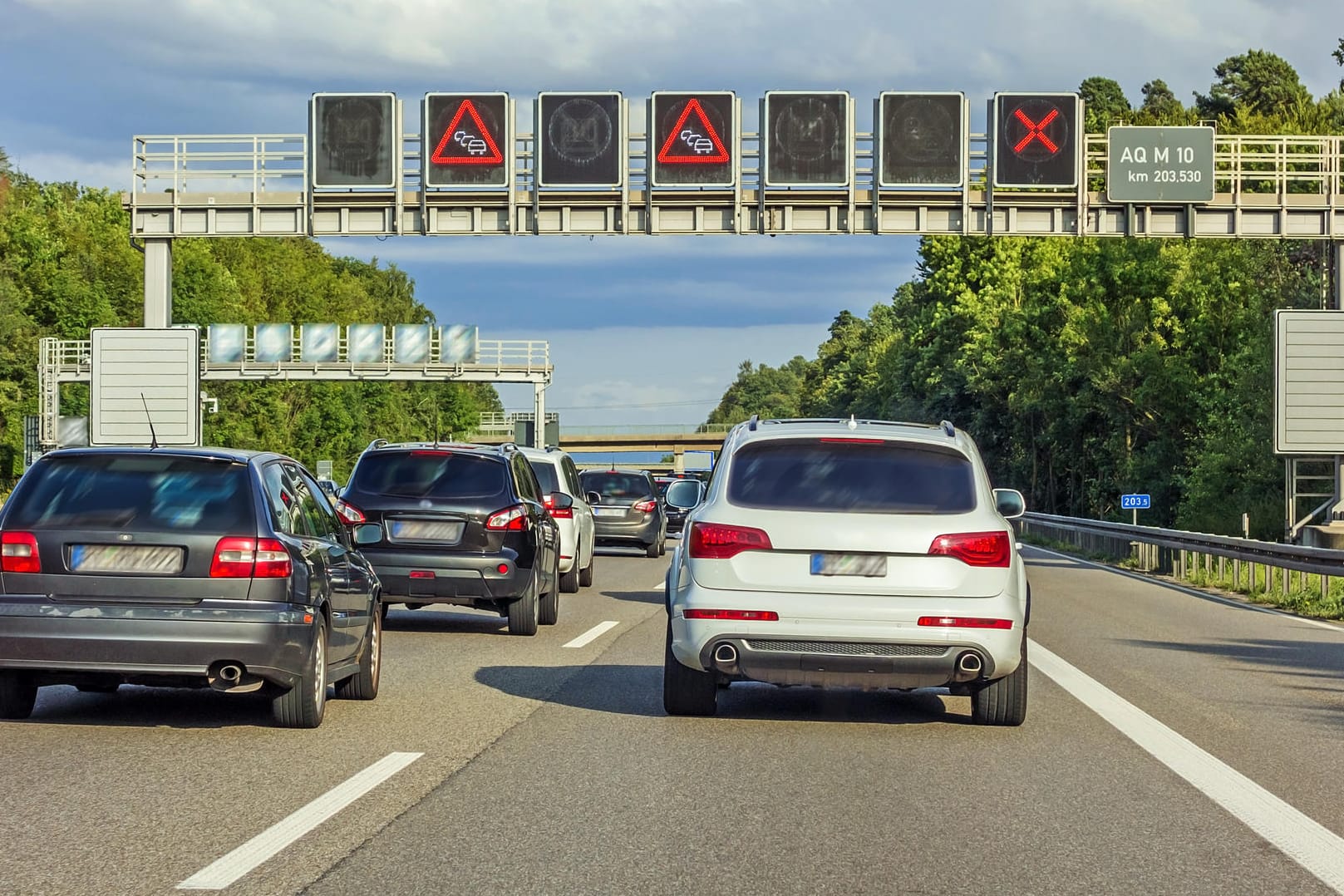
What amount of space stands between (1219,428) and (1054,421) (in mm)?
17780

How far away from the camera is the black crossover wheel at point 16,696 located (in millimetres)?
9617

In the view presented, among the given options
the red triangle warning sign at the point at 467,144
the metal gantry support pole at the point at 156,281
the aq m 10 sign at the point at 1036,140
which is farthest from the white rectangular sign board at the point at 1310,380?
the metal gantry support pole at the point at 156,281

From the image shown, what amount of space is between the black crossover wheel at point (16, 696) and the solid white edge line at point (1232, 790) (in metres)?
5.95

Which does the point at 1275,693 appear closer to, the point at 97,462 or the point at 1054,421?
the point at 97,462

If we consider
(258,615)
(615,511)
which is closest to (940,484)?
(258,615)

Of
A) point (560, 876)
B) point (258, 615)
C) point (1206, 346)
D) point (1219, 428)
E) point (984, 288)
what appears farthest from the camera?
point (984, 288)

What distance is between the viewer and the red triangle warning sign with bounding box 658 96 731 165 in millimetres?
34125

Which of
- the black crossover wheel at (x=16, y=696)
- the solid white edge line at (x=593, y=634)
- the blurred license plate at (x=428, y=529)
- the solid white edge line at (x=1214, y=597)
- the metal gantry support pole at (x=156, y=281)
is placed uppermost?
the metal gantry support pole at (x=156, y=281)

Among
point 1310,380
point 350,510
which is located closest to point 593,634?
point 350,510

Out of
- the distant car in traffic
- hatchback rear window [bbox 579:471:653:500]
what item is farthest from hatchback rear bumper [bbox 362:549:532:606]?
hatchback rear window [bbox 579:471:653:500]

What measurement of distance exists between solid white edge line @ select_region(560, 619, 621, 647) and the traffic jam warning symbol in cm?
1735

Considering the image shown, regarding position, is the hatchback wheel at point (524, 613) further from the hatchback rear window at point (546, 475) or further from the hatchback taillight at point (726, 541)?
the hatchback taillight at point (726, 541)

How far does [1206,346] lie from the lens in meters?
59.3

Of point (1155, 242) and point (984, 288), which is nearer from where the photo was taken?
point (1155, 242)
